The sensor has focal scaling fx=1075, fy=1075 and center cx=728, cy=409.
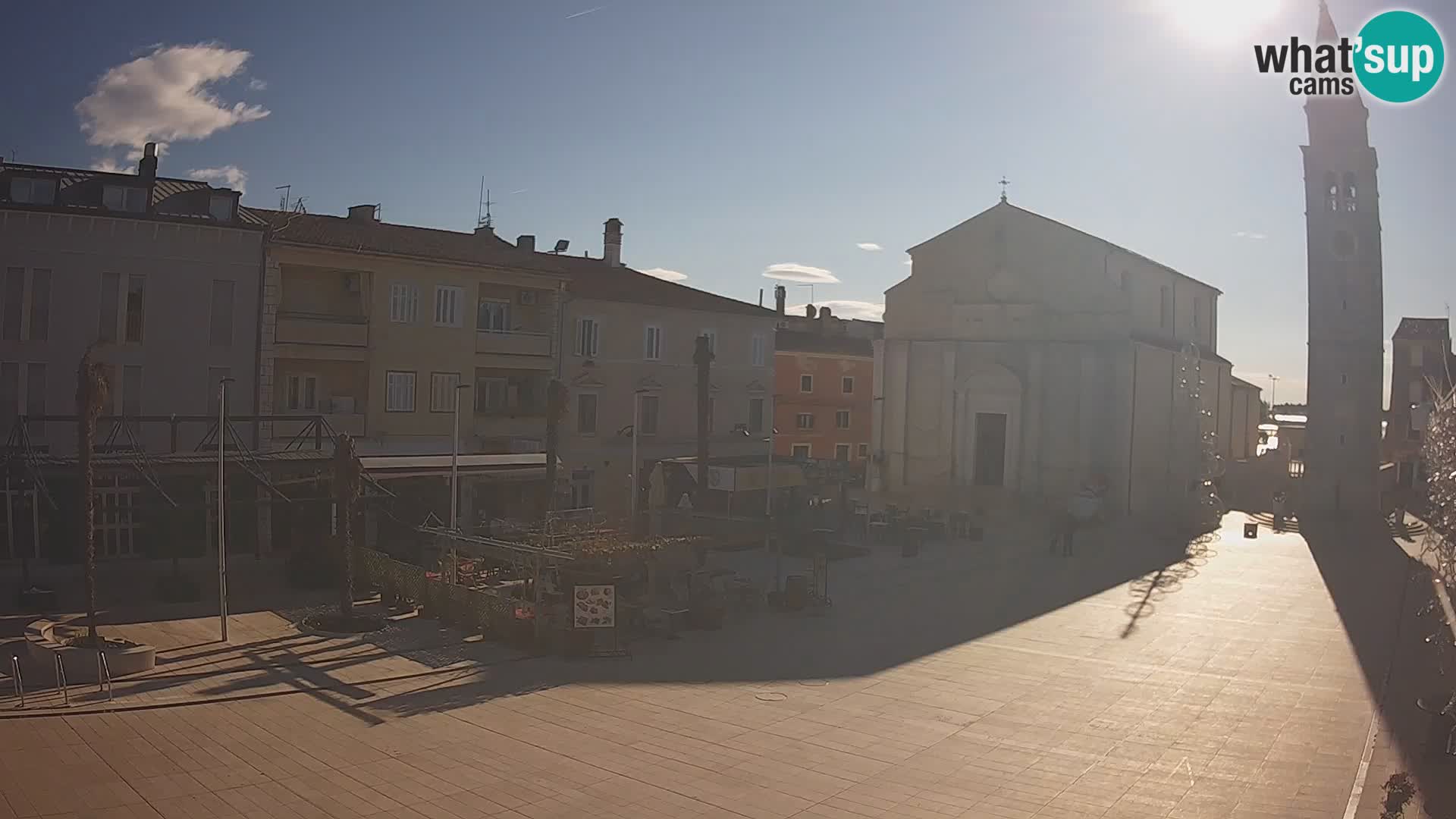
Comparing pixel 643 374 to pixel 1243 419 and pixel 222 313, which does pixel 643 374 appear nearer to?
pixel 222 313

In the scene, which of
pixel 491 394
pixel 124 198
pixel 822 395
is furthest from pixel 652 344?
pixel 822 395

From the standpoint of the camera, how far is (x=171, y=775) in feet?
42.7

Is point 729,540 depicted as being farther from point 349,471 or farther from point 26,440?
point 26,440

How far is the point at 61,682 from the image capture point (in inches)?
641

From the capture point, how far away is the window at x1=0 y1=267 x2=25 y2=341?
28016mm

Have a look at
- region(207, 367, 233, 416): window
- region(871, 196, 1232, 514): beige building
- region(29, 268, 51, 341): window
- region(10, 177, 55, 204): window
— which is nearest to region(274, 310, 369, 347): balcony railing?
region(207, 367, 233, 416): window

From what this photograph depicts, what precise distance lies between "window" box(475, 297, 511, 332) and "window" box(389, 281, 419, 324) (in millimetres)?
2456

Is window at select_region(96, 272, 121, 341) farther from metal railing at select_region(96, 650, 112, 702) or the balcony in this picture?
metal railing at select_region(96, 650, 112, 702)

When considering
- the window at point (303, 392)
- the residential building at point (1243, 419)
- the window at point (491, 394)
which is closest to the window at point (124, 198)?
the window at point (303, 392)

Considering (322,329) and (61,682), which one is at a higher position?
(322,329)

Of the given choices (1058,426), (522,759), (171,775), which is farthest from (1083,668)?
(1058,426)

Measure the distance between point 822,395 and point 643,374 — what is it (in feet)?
69.4

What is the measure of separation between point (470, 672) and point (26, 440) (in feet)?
41.9

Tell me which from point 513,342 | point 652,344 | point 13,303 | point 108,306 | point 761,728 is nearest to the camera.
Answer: point 761,728
